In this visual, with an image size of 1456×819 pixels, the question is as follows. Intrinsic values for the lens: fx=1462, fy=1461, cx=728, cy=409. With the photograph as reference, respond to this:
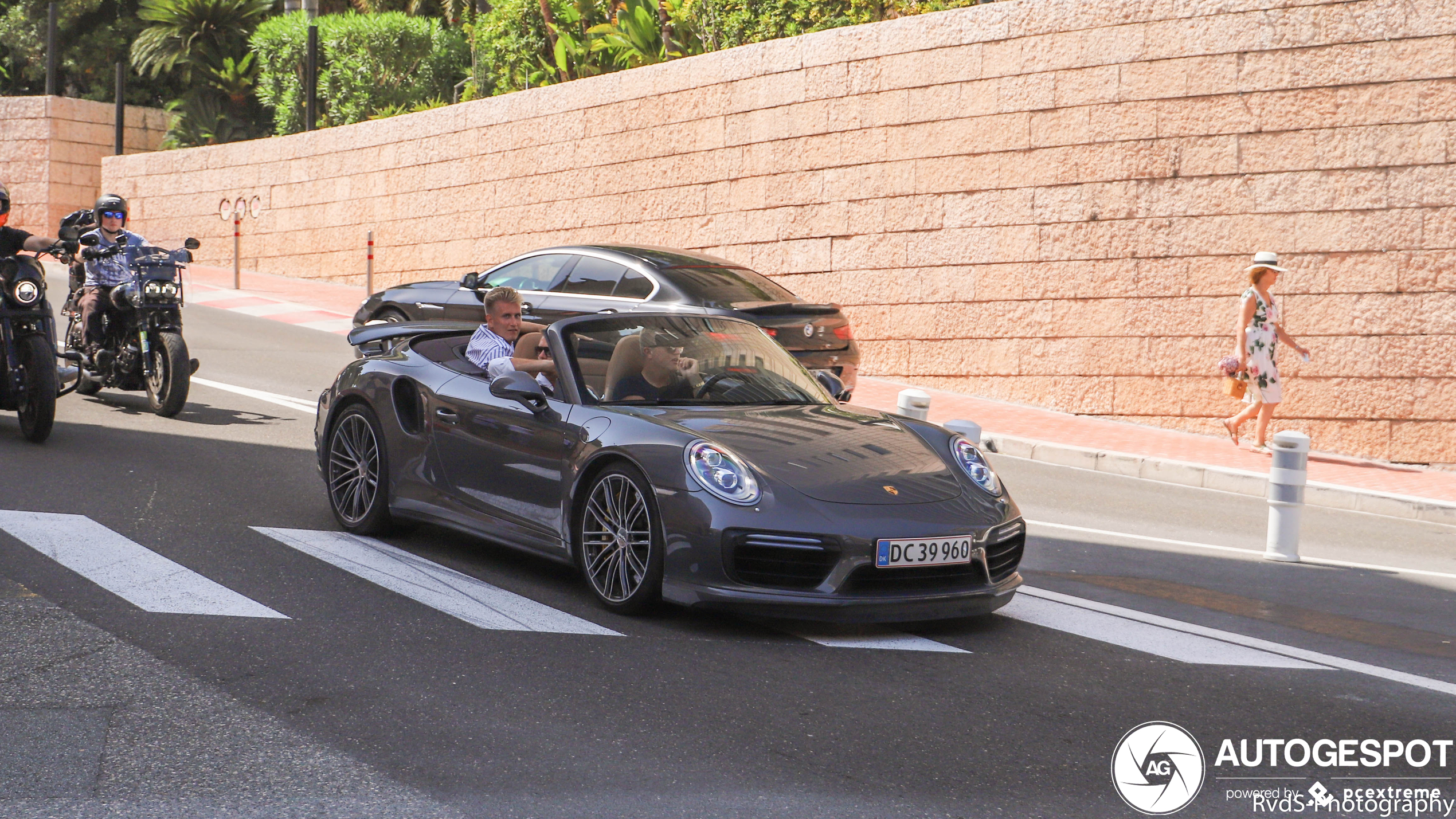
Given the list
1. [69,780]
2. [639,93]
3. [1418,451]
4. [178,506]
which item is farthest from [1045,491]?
[639,93]

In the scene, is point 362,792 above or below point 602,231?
below

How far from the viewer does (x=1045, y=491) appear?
10.3m

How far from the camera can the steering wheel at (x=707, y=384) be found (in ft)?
20.8

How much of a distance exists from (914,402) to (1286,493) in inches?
83.1

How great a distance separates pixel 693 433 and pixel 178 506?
11.2ft

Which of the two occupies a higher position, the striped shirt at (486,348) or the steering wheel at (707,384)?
the striped shirt at (486,348)

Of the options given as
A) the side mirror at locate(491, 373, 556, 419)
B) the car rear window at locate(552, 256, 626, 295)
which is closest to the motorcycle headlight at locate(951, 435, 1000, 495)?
the side mirror at locate(491, 373, 556, 419)

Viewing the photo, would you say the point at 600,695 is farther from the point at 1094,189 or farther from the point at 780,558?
the point at 1094,189

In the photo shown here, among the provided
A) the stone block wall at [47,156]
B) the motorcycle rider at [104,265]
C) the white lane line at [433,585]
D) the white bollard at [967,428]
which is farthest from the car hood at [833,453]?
the stone block wall at [47,156]

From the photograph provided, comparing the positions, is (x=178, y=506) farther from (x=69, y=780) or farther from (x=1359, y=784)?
→ (x=1359, y=784)

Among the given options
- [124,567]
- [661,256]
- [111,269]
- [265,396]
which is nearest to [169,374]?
[111,269]

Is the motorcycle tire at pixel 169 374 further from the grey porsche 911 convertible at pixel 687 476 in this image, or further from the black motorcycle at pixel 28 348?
the grey porsche 911 convertible at pixel 687 476

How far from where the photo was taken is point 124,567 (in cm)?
622

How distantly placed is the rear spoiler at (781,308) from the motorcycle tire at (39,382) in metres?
5.05
